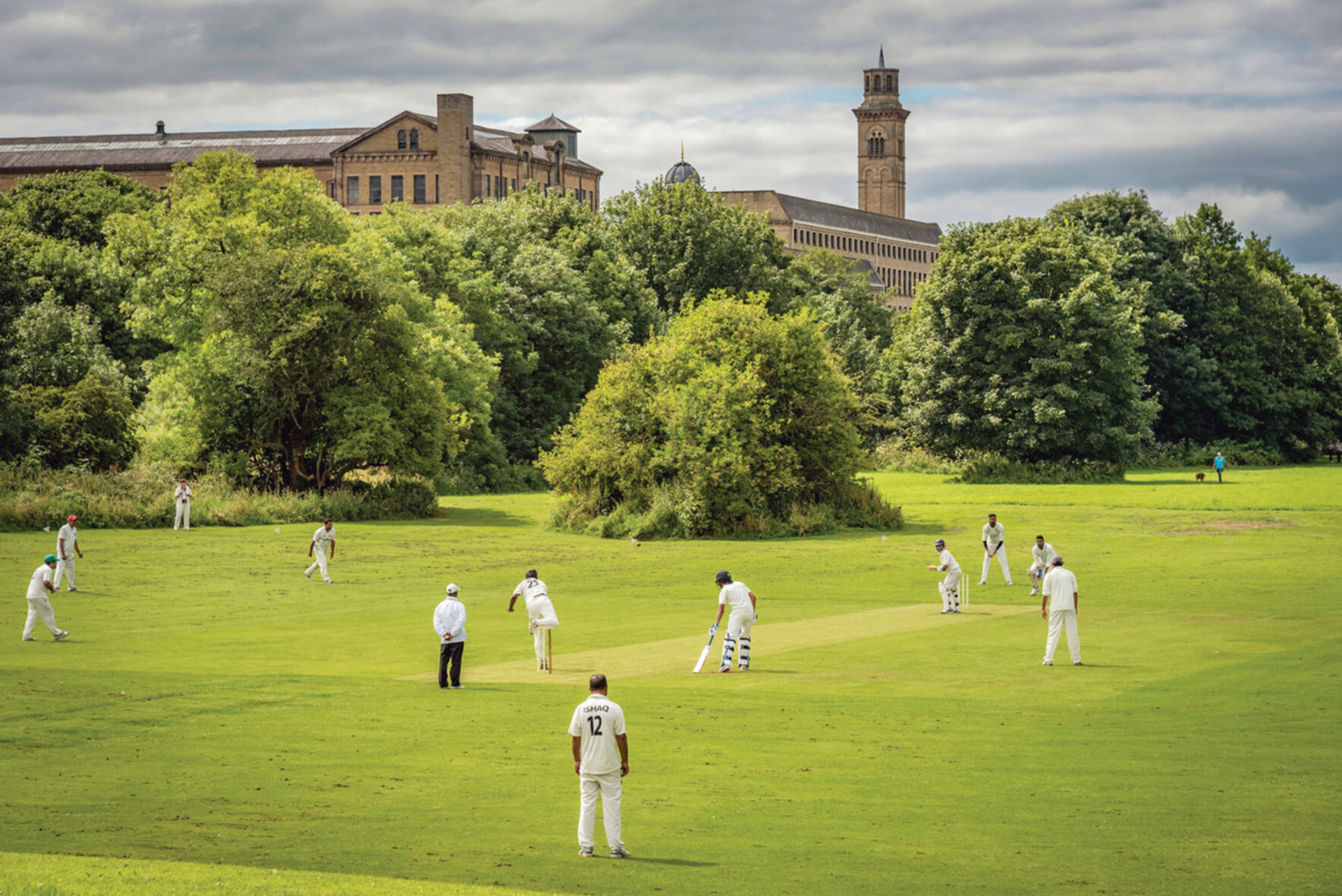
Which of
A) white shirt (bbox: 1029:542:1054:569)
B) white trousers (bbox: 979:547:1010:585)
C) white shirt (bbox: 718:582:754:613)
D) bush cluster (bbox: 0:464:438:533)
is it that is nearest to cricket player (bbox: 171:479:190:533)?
bush cluster (bbox: 0:464:438:533)

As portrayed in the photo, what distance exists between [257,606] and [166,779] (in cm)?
1741

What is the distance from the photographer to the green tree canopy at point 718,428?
53.9 m

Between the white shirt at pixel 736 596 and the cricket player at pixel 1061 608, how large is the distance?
5.13 m

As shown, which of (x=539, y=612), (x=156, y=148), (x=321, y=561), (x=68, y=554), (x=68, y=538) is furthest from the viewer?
(x=156, y=148)

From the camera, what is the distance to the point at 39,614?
27719mm

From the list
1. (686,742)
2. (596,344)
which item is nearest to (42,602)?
(686,742)

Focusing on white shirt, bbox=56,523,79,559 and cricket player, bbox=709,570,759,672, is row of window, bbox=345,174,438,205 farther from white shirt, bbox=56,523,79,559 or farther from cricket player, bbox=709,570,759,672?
cricket player, bbox=709,570,759,672

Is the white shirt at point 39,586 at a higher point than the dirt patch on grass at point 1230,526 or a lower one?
higher

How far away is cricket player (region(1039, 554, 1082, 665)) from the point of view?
24578mm

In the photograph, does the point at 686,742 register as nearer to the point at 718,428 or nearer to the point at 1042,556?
the point at 1042,556

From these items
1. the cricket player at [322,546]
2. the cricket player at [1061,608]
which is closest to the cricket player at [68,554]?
the cricket player at [322,546]

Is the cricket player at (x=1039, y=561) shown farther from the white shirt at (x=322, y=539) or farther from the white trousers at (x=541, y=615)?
the white shirt at (x=322, y=539)

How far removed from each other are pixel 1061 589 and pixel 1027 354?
60.2 meters

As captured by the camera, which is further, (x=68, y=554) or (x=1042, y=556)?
(x=68, y=554)
